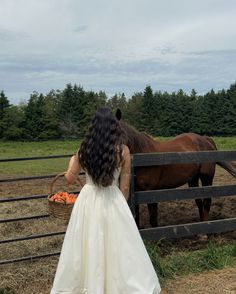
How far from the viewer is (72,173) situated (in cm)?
351

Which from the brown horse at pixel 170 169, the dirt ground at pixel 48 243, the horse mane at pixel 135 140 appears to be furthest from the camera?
the brown horse at pixel 170 169

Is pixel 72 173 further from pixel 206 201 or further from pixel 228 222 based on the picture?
pixel 206 201

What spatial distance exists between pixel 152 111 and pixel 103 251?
171 feet

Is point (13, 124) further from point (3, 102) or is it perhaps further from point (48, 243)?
Answer: point (48, 243)

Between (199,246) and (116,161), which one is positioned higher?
(116,161)

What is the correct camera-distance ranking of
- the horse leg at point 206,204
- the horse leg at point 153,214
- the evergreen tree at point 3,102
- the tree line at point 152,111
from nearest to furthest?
1. the horse leg at point 153,214
2. the horse leg at point 206,204
3. the evergreen tree at point 3,102
4. the tree line at point 152,111

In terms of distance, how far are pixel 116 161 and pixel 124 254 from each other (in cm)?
76

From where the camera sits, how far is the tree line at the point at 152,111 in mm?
46188

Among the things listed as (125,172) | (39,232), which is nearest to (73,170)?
(125,172)

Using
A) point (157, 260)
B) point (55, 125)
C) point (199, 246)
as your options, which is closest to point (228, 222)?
point (199, 246)

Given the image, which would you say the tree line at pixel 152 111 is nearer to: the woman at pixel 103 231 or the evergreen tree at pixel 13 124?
the evergreen tree at pixel 13 124

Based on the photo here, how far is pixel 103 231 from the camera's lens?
3.51 metres

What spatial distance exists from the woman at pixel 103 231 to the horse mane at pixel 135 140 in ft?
7.84

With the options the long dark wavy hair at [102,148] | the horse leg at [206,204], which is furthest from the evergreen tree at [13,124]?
the long dark wavy hair at [102,148]
